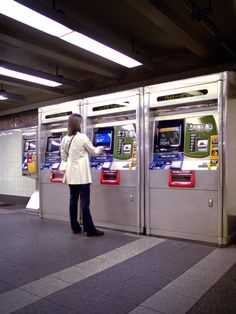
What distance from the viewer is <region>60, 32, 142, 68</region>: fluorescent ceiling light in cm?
361

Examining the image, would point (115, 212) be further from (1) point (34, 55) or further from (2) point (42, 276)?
(1) point (34, 55)

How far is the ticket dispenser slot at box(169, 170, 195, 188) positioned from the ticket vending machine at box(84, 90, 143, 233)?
20.7 inches

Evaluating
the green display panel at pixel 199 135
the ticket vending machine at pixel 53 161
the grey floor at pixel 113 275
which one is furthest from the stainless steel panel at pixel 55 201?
the green display panel at pixel 199 135

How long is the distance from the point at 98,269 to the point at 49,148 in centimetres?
330

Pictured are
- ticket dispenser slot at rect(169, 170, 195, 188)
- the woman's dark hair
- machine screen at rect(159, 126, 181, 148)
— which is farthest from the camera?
the woman's dark hair

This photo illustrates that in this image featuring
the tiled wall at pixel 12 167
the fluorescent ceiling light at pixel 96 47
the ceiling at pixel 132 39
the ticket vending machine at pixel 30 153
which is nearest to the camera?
the ceiling at pixel 132 39

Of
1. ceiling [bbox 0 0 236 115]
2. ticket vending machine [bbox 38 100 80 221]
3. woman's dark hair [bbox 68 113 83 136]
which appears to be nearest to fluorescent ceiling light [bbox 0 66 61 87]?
ceiling [bbox 0 0 236 115]

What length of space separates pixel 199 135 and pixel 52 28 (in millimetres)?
2288

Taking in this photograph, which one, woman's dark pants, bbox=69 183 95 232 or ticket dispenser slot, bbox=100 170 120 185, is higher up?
ticket dispenser slot, bbox=100 170 120 185

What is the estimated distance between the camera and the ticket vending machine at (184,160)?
12.3 feet

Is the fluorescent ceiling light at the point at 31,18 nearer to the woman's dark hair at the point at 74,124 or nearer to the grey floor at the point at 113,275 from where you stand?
the woman's dark hair at the point at 74,124

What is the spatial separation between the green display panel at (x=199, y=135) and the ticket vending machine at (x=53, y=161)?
2052mm

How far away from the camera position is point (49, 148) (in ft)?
19.0

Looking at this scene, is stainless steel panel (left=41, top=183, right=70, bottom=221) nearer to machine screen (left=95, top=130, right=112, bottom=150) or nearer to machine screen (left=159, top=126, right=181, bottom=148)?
machine screen (left=95, top=130, right=112, bottom=150)
